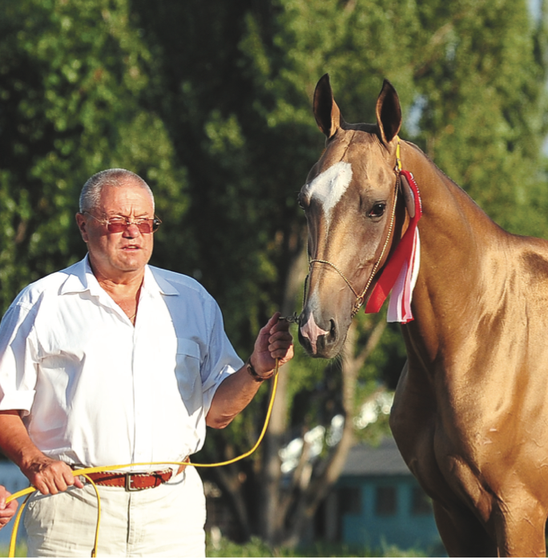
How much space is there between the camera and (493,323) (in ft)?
11.7

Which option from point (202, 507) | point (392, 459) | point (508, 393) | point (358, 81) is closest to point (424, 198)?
point (508, 393)

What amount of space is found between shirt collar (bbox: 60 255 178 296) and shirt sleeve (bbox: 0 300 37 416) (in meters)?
0.18

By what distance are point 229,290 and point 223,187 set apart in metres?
1.69

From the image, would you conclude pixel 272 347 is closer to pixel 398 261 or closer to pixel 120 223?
pixel 398 261

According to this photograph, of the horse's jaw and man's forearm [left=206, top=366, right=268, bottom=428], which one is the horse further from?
man's forearm [left=206, top=366, right=268, bottom=428]

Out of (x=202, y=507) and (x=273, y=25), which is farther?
(x=273, y=25)

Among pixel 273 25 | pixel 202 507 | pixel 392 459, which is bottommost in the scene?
pixel 392 459

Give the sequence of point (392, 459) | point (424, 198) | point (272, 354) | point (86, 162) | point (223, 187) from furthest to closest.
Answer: point (392, 459), point (223, 187), point (86, 162), point (424, 198), point (272, 354)

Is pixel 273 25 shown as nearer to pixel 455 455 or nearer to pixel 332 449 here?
pixel 332 449

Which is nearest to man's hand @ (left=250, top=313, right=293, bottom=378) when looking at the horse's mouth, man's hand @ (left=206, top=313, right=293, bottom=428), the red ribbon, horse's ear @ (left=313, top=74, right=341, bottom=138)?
man's hand @ (left=206, top=313, right=293, bottom=428)

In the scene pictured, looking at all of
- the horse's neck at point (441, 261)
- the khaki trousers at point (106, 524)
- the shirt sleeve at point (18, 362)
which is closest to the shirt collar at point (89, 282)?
the shirt sleeve at point (18, 362)

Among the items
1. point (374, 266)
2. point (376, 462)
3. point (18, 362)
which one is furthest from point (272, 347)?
point (376, 462)

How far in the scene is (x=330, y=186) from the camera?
10.6 ft

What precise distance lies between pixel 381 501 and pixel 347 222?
26.4 meters
